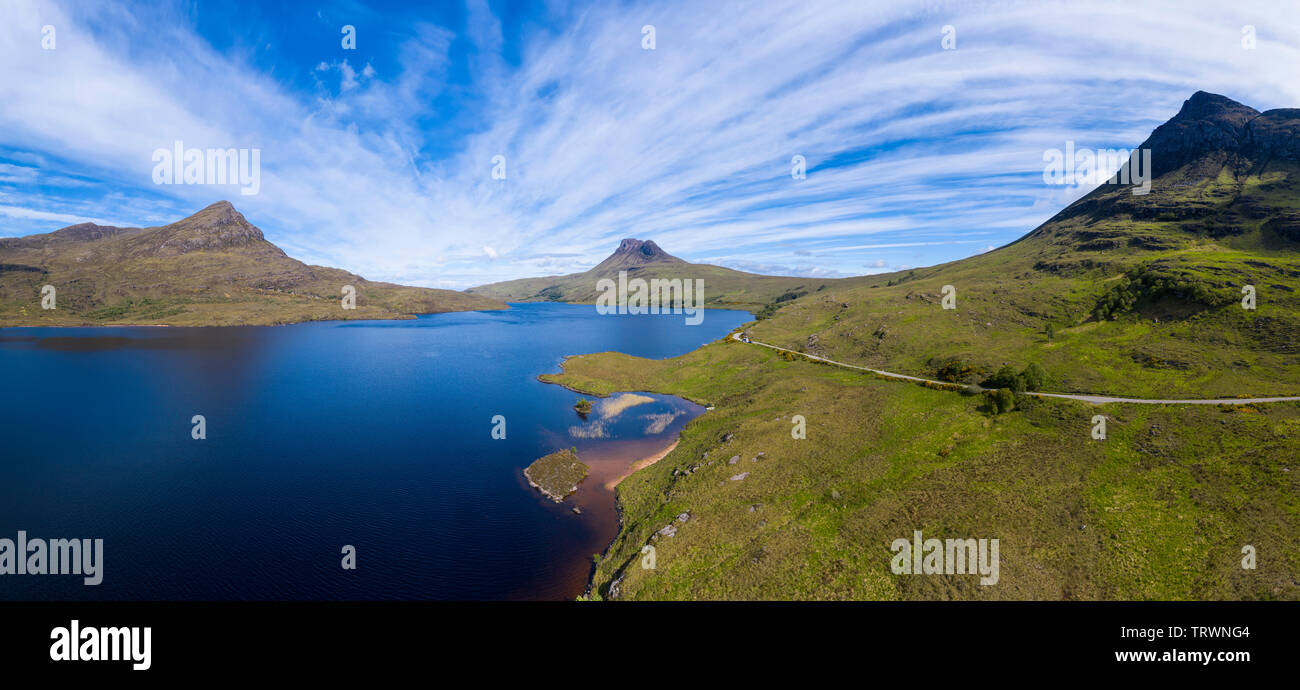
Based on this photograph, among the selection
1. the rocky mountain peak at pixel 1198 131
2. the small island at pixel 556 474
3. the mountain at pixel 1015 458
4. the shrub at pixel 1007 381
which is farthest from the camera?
the rocky mountain peak at pixel 1198 131

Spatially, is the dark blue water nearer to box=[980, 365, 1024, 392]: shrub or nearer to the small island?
the small island

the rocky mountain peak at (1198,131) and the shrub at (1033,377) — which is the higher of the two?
the rocky mountain peak at (1198,131)

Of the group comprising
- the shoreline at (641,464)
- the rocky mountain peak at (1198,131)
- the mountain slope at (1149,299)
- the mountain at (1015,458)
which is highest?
the rocky mountain peak at (1198,131)

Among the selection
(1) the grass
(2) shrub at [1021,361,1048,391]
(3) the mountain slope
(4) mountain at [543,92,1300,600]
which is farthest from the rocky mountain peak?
(1) the grass

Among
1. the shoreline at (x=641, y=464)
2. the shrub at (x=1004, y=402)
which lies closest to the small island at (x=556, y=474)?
the shoreline at (x=641, y=464)

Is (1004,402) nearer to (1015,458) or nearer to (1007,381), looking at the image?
(1007,381)

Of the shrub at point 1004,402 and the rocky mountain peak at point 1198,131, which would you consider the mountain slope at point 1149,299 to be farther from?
the shrub at point 1004,402

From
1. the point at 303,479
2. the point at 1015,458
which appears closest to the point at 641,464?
the point at 303,479
